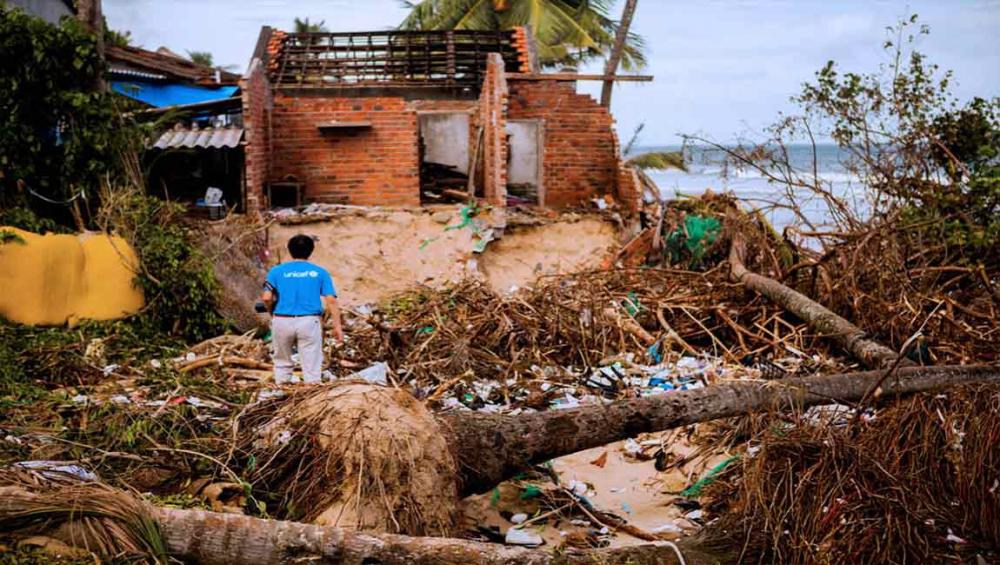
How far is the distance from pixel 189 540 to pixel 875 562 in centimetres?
320

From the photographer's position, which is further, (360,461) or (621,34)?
(621,34)

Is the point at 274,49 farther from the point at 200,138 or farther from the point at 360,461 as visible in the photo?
the point at 360,461

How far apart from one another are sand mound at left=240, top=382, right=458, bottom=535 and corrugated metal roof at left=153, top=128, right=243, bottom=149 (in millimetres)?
9628

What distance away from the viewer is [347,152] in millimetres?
15922

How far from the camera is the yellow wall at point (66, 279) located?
9.93 meters

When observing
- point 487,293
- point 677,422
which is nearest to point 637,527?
point 677,422

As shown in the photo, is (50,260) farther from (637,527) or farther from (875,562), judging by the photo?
(875,562)

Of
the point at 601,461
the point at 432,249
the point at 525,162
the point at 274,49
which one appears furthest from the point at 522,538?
the point at 274,49

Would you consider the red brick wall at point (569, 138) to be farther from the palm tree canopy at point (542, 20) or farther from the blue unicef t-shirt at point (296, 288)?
the blue unicef t-shirt at point (296, 288)

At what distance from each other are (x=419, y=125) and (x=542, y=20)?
6.51 m

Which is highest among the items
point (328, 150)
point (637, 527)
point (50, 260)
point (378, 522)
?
point (328, 150)

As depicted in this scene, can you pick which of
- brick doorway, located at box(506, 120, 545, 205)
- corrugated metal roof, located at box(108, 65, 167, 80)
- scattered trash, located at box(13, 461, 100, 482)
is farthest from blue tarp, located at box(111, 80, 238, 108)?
scattered trash, located at box(13, 461, 100, 482)

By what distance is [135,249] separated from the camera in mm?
10750

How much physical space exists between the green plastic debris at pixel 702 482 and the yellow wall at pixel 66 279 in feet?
22.1
